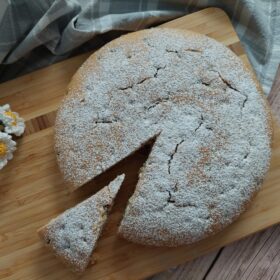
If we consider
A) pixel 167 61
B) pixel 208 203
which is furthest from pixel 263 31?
pixel 208 203

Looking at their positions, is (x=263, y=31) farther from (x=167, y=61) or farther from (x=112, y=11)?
(x=112, y=11)

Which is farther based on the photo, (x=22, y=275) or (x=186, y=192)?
(x=22, y=275)

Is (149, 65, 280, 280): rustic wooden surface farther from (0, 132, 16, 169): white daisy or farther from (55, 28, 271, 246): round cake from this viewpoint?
(0, 132, 16, 169): white daisy

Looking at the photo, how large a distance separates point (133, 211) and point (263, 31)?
838 millimetres

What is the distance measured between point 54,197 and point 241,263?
0.71 meters

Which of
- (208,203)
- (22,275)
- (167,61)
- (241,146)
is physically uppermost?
(167,61)

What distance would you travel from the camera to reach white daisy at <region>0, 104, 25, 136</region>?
1.96 metres

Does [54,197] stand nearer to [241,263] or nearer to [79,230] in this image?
[79,230]

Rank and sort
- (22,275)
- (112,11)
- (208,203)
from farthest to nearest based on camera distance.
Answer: (112,11) → (22,275) → (208,203)

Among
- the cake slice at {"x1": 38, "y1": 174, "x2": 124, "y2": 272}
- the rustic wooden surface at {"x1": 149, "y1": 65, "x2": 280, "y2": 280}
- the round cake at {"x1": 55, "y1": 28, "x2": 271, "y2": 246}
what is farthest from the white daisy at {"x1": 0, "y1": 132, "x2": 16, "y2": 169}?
the rustic wooden surface at {"x1": 149, "y1": 65, "x2": 280, "y2": 280}

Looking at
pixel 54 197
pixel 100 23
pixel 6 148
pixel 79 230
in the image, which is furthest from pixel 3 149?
pixel 100 23

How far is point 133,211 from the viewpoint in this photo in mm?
1799

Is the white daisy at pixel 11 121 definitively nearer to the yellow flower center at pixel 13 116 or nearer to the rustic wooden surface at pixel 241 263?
the yellow flower center at pixel 13 116

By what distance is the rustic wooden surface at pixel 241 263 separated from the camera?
1.93 m
